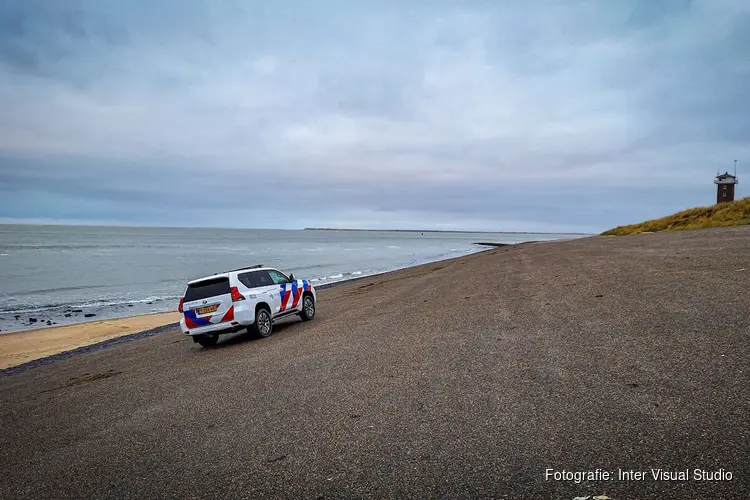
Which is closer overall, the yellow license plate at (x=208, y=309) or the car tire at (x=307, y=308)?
the yellow license plate at (x=208, y=309)

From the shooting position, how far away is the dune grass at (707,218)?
104 feet

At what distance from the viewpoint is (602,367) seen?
675 centimetres

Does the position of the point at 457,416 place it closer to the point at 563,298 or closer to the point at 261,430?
the point at 261,430

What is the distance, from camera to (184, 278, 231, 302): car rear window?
1238 centimetres

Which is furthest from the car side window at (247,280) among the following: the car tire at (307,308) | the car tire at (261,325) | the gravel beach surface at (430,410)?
the car tire at (307,308)

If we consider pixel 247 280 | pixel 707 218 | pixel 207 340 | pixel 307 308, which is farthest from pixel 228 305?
pixel 707 218

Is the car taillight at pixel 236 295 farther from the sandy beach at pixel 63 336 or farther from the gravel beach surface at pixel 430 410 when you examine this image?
the sandy beach at pixel 63 336

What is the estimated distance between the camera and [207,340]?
13.3 meters

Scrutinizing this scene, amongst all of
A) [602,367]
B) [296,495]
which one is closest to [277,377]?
[296,495]

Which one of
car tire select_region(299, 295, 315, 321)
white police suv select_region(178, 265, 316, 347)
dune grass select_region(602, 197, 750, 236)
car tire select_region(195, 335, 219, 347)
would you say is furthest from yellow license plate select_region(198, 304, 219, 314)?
dune grass select_region(602, 197, 750, 236)

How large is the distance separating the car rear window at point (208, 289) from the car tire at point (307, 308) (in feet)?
10.3

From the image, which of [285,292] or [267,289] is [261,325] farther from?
[285,292]

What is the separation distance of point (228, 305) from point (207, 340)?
173 centimetres

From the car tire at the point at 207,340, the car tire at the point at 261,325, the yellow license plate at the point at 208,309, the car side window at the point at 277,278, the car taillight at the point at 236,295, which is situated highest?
the car side window at the point at 277,278
